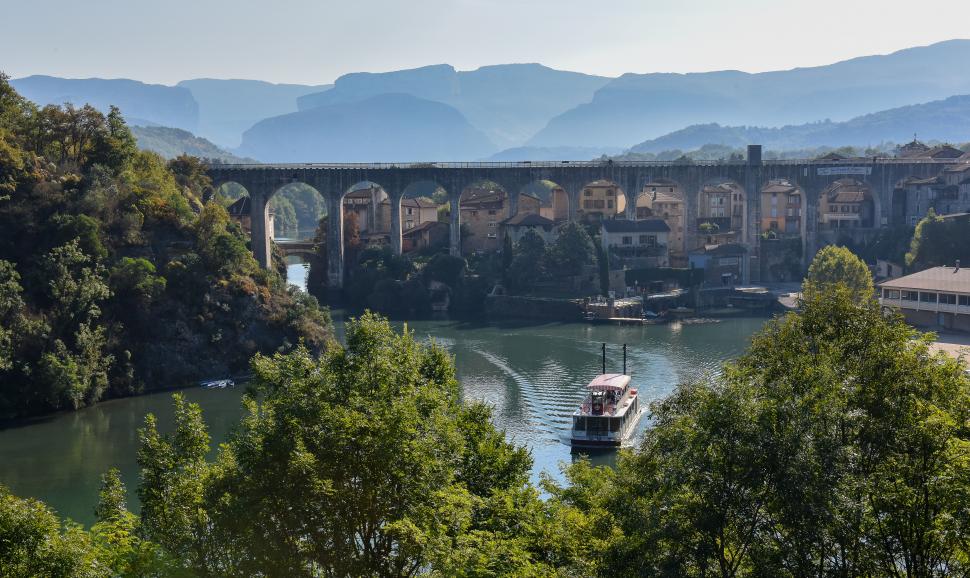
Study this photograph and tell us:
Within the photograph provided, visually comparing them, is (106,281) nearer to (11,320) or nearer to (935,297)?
(11,320)

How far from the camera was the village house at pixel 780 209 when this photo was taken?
3280 inches

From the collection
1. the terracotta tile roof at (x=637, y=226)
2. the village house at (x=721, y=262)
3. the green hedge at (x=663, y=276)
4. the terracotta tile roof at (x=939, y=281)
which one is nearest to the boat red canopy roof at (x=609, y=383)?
the terracotta tile roof at (x=939, y=281)

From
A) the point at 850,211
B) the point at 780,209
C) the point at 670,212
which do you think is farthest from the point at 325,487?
the point at 780,209

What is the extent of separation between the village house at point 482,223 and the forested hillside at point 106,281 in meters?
25.5

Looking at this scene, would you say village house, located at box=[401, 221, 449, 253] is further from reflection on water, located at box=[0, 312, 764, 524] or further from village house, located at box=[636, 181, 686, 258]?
village house, located at box=[636, 181, 686, 258]

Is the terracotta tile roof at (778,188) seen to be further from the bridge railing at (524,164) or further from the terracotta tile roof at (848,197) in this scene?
the terracotta tile roof at (848,197)

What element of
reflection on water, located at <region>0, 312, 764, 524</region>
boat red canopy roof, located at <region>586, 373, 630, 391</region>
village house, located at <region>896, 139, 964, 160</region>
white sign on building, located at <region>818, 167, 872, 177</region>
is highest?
village house, located at <region>896, 139, 964, 160</region>

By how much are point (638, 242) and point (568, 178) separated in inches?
339

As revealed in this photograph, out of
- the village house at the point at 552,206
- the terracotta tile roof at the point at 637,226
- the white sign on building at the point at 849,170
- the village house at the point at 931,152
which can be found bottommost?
the terracotta tile roof at the point at 637,226

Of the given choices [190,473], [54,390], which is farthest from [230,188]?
[190,473]

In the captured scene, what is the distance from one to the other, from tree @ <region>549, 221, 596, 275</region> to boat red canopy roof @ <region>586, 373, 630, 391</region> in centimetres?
2743

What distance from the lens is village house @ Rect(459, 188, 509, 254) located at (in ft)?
252

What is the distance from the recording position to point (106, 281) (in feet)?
152

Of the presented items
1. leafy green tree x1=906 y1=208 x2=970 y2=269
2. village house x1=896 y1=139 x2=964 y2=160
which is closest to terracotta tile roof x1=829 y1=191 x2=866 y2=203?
village house x1=896 y1=139 x2=964 y2=160
